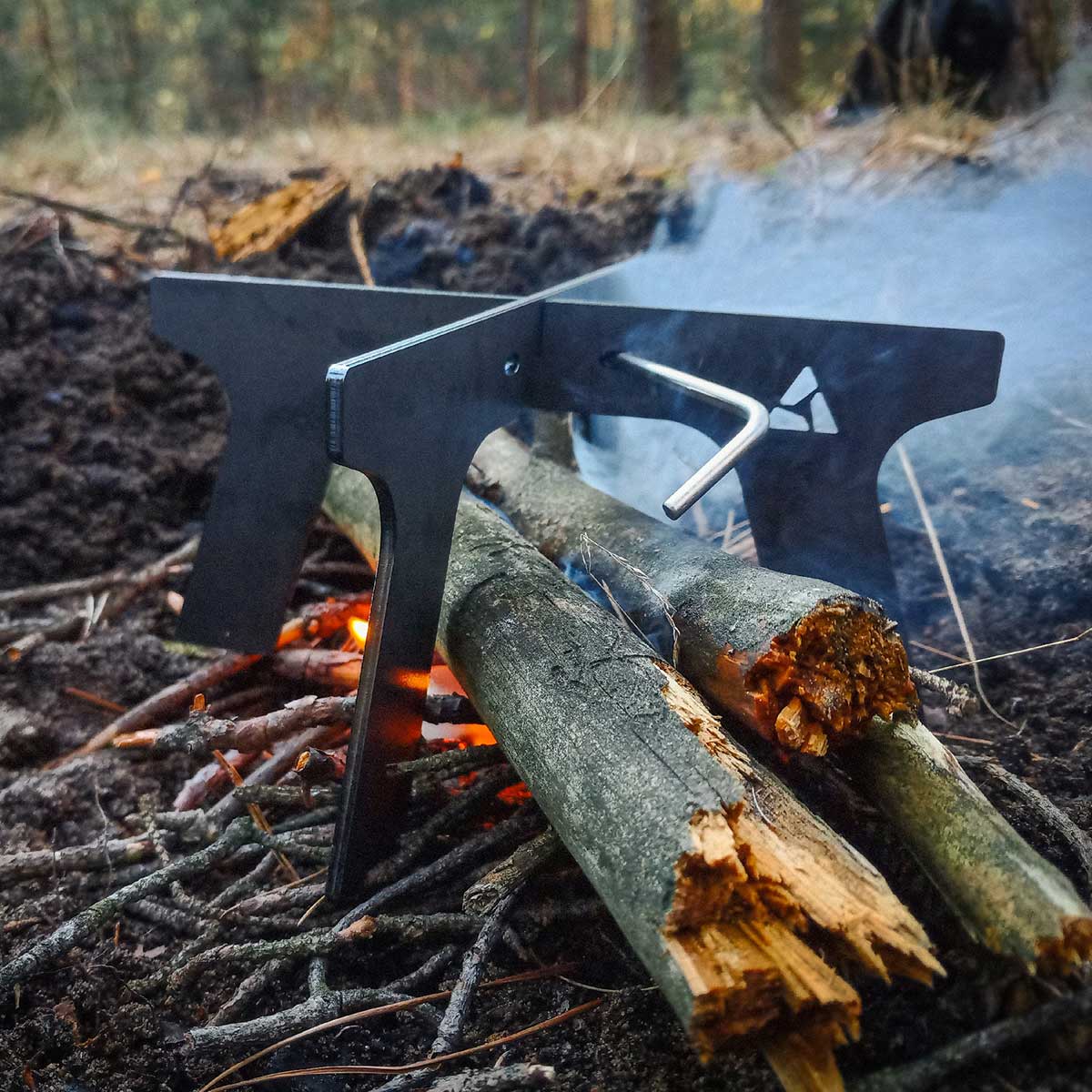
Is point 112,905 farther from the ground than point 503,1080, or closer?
closer

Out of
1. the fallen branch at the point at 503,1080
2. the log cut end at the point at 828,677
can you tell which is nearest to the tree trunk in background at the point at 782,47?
the log cut end at the point at 828,677

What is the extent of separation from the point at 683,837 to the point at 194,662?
1.91 metres

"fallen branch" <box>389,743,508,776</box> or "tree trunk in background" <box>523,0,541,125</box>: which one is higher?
"tree trunk in background" <box>523,0,541,125</box>

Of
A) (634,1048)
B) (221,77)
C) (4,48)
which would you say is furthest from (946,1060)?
(221,77)

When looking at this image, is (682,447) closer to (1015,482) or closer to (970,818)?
(1015,482)

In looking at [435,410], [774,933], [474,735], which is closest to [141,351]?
[474,735]

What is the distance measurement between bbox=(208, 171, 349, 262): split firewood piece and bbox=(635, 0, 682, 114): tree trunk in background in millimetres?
6051

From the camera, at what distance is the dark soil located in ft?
4.83

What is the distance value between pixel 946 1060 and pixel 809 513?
115 centimetres

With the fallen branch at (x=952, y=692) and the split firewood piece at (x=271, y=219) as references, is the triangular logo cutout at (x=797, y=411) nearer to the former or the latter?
the fallen branch at (x=952, y=692)

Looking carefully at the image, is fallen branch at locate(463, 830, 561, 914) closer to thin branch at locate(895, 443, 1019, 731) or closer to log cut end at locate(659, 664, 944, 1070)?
log cut end at locate(659, 664, 944, 1070)

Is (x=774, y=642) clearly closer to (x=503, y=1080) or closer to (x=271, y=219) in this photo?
(x=503, y=1080)

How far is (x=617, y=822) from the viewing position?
53.5 inches

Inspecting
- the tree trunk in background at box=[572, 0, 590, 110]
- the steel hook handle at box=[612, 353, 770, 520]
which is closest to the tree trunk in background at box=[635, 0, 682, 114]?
the tree trunk in background at box=[572, 0, 590, 110]
